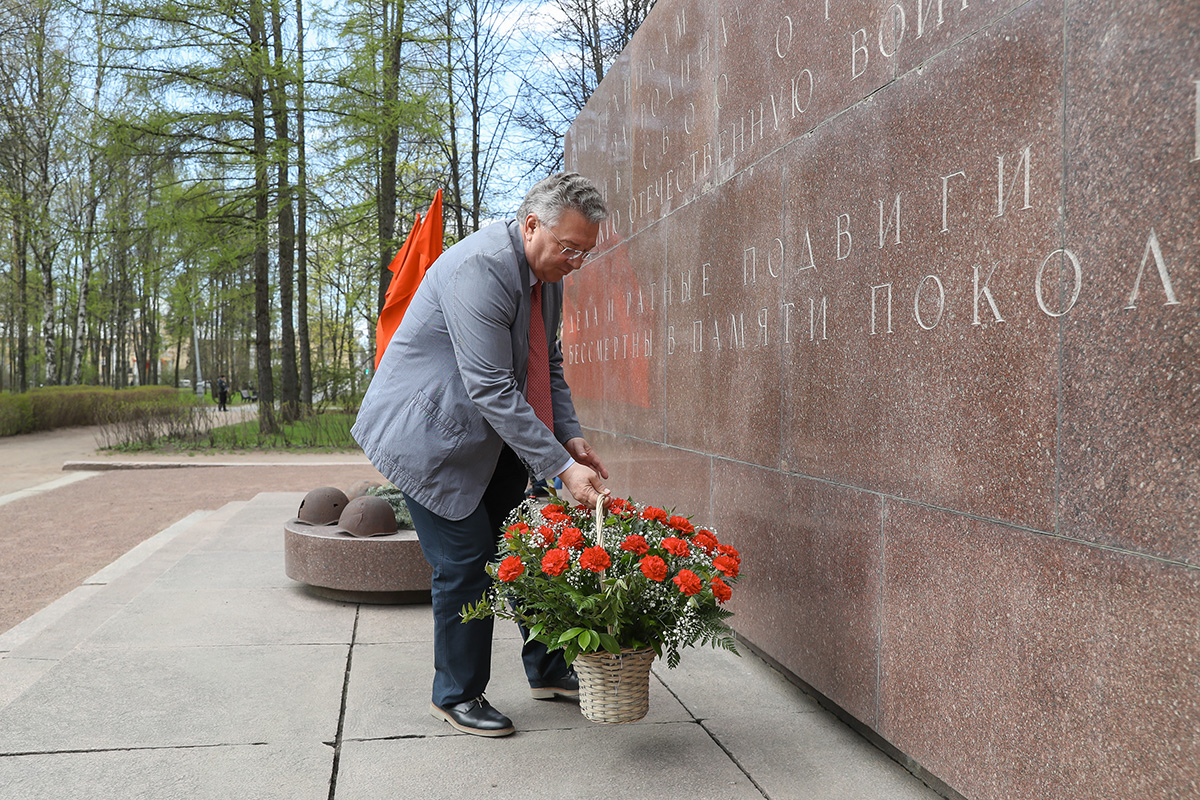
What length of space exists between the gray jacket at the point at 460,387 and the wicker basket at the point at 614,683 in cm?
61

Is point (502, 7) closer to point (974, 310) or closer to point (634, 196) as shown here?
point (634, 196)

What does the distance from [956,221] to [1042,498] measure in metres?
0.81

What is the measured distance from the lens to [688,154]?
4918mm

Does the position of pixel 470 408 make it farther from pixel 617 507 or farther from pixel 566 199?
pixel 566 199

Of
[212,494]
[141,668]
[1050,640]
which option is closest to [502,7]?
[212,494]

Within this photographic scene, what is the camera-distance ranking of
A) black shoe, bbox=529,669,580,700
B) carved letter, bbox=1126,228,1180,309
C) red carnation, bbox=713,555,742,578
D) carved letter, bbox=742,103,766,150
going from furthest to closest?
1. carved letter, bbox=742,103,766,150
2. black shoe, bbox=529,669,580,700
3. red carnation, bbox=713,555,742,578
4. carved letter, bbox=1126,228,1180,309

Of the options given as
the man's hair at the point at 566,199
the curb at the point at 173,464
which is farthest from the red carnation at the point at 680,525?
the curb at the point at 173,464

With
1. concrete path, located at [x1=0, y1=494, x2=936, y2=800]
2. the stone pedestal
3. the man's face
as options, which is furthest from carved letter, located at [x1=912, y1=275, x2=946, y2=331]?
the stone pedestal

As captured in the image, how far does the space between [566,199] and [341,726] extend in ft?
6.35

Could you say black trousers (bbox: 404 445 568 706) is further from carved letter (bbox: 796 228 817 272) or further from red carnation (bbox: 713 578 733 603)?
carved letter (bbox: 796 228 817 272)

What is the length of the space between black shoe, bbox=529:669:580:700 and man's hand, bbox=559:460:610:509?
91cm

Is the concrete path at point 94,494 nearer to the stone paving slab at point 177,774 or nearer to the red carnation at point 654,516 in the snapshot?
the stone paving slab at point 177,774

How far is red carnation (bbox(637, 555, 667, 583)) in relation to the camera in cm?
252

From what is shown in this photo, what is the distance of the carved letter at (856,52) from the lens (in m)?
3.03
